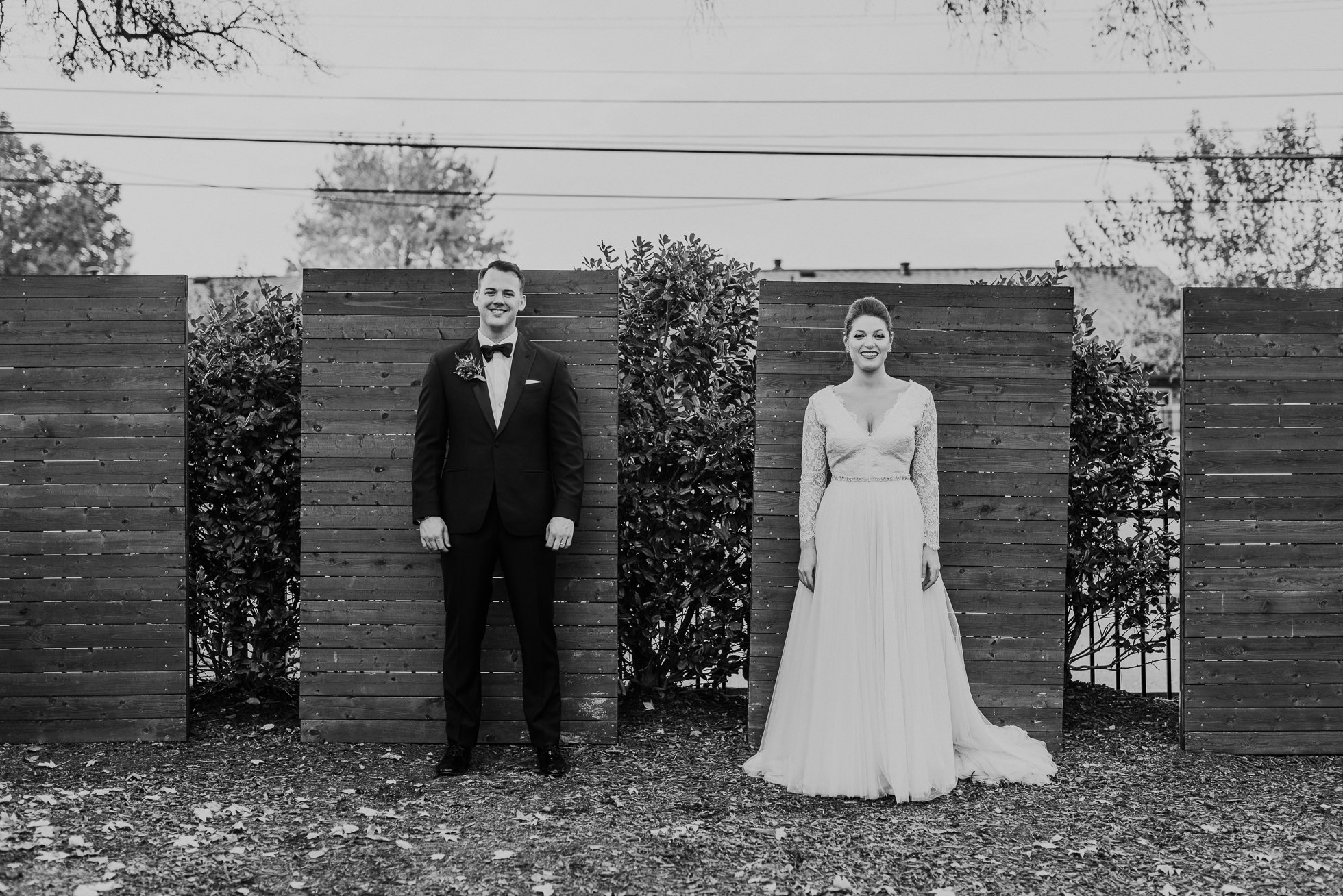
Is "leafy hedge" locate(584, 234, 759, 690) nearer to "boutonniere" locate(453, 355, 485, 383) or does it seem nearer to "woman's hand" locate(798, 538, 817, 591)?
"woman's hand" locate(798, 538, 817, 591)

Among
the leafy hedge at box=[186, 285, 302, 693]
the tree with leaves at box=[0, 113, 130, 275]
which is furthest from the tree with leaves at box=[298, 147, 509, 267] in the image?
the leafy hedge at box=[186, 285, 302, 693]

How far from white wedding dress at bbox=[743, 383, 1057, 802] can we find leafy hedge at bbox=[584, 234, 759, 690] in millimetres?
624

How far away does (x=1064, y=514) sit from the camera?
198 inches

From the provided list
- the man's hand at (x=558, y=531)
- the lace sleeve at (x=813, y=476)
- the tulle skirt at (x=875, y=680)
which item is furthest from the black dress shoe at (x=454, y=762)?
the lace sleeve at (x=813, y=476)

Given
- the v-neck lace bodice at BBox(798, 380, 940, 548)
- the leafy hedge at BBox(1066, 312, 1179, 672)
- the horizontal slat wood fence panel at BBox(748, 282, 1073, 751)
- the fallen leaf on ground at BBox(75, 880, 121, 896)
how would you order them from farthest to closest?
1. the leafy hedge at BBox(1066, 312, 1179, 672)
2. the horizontal slat wood fence panel at BBox(748, 282, 1073, 751)
3. the v-neck lace bodice at BBox(798, 380, 940, 548)
4. the fallen leaf on ground at BBox(75, 880, 121, 896)

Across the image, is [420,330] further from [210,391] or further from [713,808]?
[713,808]

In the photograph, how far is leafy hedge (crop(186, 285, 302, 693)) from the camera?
17.3ft

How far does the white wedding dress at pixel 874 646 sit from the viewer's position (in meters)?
4.33

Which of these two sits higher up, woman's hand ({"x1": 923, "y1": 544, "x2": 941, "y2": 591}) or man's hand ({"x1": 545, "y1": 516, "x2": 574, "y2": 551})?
man's hand ({"x1": 545, "y1": 516, "x2": 574, "y2": 551})

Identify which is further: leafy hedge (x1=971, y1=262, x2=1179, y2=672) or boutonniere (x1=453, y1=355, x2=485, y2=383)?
leafy hedge (x1=971, y1=262, x2=1179, y2=672)

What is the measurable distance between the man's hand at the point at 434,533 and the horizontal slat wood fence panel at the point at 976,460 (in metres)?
1.48

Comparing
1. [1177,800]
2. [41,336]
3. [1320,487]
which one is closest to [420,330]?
[41,336]

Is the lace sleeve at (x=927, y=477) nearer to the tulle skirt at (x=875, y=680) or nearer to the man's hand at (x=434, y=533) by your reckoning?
the tulle skirt at (x=875, y=680)

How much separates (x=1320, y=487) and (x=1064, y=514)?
1255 millimetres
